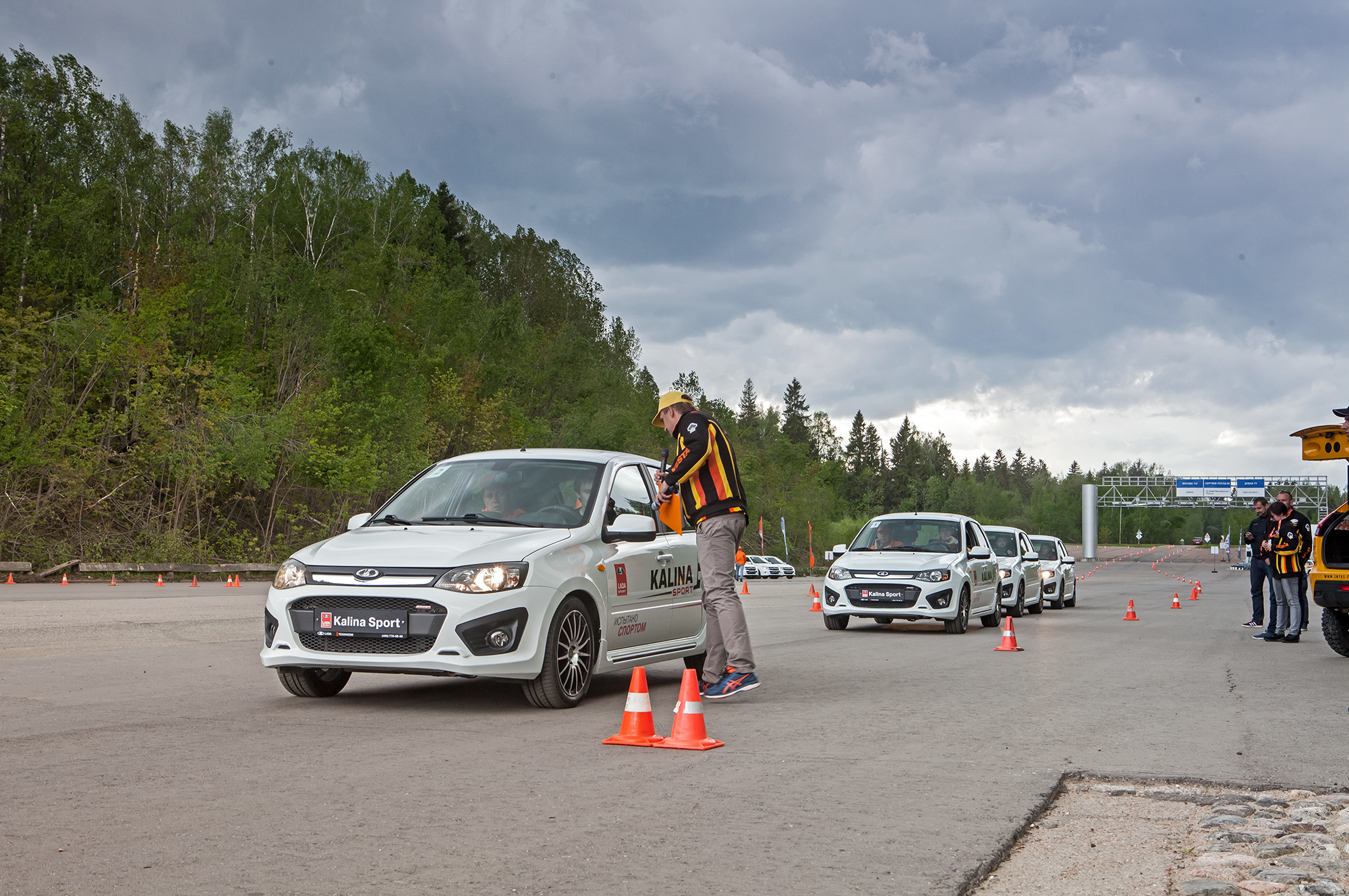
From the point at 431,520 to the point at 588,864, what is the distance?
17.0 ft

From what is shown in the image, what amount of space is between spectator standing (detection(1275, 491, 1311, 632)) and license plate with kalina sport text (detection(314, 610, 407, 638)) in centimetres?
1303

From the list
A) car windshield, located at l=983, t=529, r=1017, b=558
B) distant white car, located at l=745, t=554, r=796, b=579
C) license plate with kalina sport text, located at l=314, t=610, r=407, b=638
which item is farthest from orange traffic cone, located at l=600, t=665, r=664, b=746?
distant white car, located at l=745, t=554, r=796, b=579

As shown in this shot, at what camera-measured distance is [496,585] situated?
26.8 ft

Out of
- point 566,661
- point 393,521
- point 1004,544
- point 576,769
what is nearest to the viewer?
point 576,769

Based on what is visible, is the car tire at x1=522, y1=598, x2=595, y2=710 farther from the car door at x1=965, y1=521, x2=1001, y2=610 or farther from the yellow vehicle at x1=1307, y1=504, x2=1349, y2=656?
the car door at x1=965, y1=521, x2=1001, y2=610

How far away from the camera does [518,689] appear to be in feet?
32.1

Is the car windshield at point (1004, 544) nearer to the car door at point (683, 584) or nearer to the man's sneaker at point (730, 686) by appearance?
the car door at point (683, 584)

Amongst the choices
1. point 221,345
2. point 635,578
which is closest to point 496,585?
point 635,578

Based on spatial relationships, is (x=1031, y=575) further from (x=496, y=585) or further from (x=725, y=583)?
(x=496, y=585)

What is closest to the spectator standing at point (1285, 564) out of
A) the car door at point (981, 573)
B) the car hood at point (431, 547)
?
the car door at point (981, 573)

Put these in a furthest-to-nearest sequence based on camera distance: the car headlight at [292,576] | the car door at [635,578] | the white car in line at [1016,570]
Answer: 1. the white car in line at [1016,570]
2. the car door at [635,578]
3. the car headlight at [292,576]

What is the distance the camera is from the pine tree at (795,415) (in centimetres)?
16650

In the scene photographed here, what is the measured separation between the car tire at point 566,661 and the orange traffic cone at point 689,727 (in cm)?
146

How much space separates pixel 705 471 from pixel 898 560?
31.0ft
